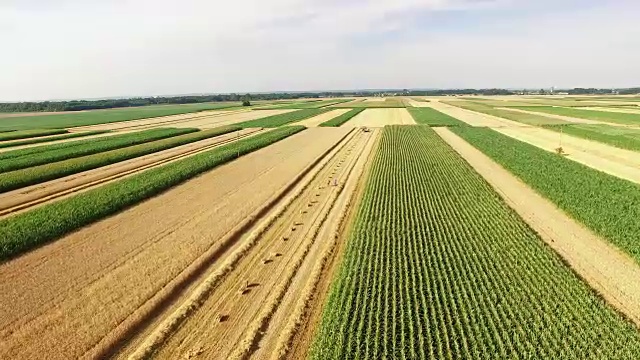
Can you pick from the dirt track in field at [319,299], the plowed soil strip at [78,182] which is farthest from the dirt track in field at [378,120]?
the dirt track in field at [319,299]

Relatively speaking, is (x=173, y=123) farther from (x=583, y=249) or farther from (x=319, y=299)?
(x=583, y=249)

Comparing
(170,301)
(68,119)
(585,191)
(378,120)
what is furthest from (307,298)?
(68,119)

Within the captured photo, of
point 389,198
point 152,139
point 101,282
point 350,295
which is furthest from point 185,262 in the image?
point 152,139

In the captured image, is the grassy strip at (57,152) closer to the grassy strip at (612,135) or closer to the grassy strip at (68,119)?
the grassy strip at (68,119)

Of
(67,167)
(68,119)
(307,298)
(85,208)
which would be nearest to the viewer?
(307,298)

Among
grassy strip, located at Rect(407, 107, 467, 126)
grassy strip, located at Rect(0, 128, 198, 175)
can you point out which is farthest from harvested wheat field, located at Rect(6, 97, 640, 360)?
grassy strip, located at Rect(407, 107, 467, 126)

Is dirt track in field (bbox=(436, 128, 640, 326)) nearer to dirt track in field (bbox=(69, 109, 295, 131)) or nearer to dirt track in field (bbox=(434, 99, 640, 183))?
dirt track in field (bbox=(434, 99, 640, 183))
